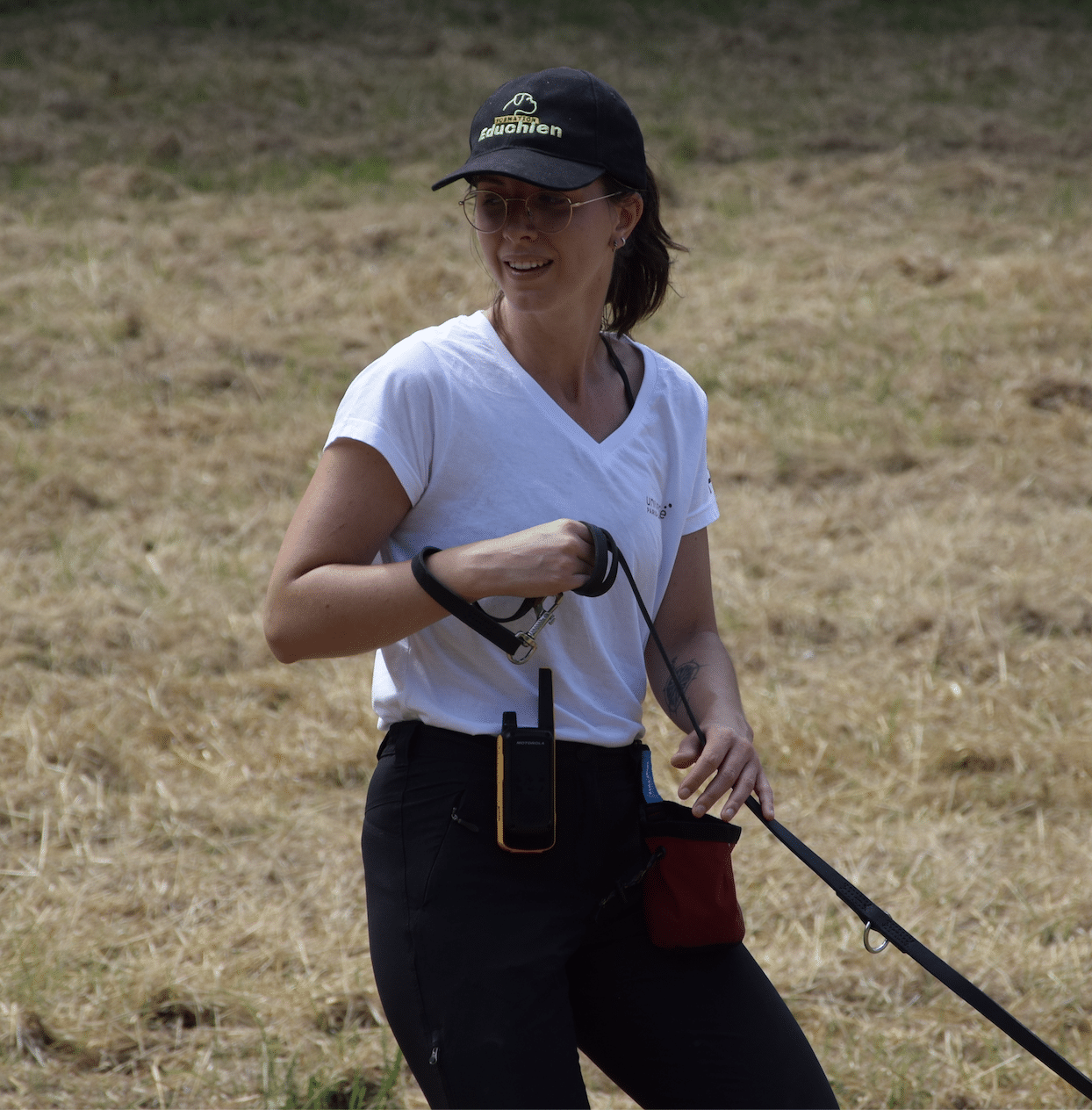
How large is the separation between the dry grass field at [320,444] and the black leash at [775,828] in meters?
0.23

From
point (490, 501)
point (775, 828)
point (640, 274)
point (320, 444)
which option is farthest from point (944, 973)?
point (320, 444)

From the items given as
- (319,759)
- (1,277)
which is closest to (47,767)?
(319,759)

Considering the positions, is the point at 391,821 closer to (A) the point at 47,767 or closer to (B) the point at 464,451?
(B) the point at 464,451

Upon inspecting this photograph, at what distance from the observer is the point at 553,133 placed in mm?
1719

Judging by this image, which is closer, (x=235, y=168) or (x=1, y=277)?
(x=1, y=277)

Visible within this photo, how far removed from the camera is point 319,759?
4.00 meters

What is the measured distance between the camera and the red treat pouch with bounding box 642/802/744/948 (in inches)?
65.9

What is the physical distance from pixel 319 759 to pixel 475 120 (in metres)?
2.56

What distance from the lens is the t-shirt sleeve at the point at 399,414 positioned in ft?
5.34

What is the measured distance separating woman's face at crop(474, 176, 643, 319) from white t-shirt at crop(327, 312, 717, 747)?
0.08 meters

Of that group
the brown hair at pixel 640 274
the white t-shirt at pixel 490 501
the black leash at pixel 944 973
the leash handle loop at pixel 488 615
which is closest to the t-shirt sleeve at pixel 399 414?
the white t-shirt at pixel 490 501

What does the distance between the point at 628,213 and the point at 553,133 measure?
220 mm

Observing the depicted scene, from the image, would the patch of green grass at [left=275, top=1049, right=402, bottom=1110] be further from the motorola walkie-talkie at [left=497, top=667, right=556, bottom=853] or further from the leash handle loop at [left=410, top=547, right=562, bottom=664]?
the leash handle loop at [left=410, top=547, right=562, bottom=664]

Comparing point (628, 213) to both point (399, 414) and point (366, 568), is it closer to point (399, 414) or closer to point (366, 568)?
point (399, 414)
